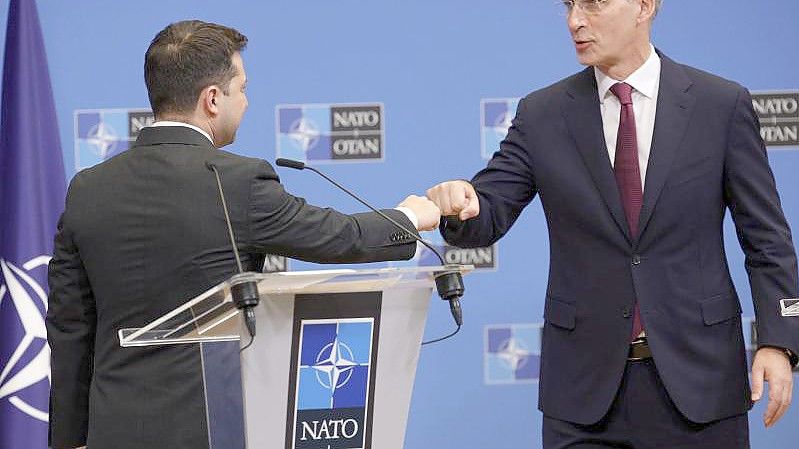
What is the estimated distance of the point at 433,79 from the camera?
168 inches

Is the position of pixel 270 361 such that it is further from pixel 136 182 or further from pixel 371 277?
pixel 136 182

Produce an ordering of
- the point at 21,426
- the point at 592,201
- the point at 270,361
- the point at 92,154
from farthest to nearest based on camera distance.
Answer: the point at 92,154 < the point at 21,426 < the point at 592,201 < the point at 270,361

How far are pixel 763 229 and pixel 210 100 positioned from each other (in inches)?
50.8

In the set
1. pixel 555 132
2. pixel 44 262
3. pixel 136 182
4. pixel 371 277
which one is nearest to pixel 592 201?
pixel 555 132

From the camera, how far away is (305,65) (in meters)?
4.24

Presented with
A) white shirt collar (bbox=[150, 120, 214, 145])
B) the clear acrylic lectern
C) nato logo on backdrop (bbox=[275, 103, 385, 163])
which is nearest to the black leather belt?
the clear acrylic lectern

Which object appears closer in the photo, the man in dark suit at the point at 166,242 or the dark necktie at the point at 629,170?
the man in dark suit at the point at 166,242

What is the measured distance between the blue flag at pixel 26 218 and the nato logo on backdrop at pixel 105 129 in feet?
0.62

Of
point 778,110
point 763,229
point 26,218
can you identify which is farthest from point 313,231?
point 778,110

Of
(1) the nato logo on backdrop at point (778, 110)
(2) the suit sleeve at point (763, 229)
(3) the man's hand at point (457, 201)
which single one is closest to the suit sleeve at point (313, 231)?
(3) the man's hand at point (457, 201)

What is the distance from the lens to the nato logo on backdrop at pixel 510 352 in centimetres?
426

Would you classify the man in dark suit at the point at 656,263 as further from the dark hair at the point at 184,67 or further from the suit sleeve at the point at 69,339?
the suit sleeve at the point at 69,339

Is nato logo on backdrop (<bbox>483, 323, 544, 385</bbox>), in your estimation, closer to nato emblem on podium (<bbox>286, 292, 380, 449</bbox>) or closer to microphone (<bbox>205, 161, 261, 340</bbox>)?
nato emblem on podium (<bbox>286, 292, 380, 449</bbox>)

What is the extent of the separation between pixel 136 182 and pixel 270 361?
0.66 meters
